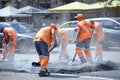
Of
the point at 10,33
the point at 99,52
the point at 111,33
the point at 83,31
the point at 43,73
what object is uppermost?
the point at 83,31

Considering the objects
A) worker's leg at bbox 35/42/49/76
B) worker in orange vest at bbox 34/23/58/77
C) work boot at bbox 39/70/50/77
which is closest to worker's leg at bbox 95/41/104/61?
worker in orange vest at bbox 34/23/58/77

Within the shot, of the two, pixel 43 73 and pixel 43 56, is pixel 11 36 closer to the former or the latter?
pixel 43 56

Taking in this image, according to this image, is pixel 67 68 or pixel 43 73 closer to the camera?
pixel 43 73

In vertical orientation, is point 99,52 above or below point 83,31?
below

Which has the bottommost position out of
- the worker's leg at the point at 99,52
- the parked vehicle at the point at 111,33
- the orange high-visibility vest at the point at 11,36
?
the parked vehicle at the point at 111,33

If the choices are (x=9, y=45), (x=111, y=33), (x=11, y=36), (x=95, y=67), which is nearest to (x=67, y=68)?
(x=95, y=67)

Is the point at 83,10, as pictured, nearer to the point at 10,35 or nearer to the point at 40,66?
the point at 10,35

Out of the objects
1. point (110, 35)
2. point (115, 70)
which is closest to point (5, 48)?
point (115, 70)

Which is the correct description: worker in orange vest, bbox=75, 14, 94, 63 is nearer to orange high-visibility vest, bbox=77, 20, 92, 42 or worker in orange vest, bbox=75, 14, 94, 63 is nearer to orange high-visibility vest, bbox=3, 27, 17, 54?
orange high-visibility vest, bbox=77, 20, 92, 42

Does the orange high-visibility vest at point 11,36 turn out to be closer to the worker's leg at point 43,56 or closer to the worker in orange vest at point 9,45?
the worker in orange vest at point 9,45

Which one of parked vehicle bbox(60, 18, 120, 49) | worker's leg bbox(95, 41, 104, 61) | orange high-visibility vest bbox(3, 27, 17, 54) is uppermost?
orange high-visibility vest bbox(3, 27, 17, 54)

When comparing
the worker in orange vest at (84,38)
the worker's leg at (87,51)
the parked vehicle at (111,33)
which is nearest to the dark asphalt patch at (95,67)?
the worker's leg at (87,51)

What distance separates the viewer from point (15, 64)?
1470 cm

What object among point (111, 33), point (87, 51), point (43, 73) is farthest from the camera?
point (111, 33)
